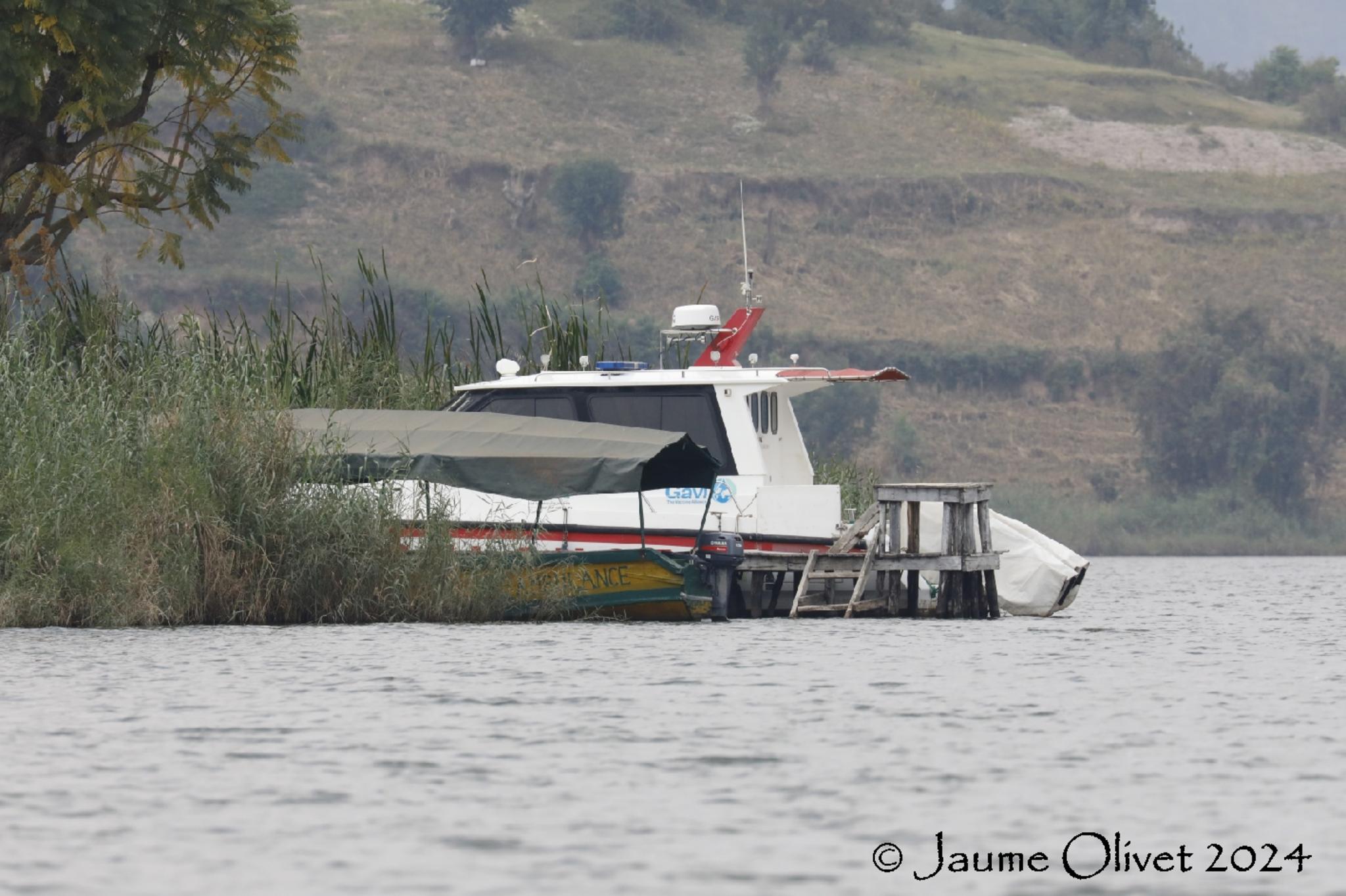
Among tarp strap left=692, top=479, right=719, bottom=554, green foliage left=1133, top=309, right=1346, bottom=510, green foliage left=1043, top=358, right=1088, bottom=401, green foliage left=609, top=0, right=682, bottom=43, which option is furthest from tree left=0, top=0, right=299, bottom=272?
green foliage left=609, top=0, right=682, bottom=43

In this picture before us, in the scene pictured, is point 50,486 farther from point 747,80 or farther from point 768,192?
point 747,80

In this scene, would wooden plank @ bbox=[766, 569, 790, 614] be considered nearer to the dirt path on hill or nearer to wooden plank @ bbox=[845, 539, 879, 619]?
wooden plank @ bbox=[845, 539, 879, 619]

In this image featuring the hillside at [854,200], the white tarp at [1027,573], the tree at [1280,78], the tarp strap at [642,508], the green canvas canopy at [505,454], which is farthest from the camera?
the tree at [1280,78]

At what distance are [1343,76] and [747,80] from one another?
37290mm

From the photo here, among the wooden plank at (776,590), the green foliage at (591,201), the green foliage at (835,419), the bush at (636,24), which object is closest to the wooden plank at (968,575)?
the wooden plank at (776,590)

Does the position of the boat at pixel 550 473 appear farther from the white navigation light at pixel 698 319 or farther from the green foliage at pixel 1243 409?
the green foliage at pixel 1243 409

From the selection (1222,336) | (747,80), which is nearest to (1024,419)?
(1222,336)

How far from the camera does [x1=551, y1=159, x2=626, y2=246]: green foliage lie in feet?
371

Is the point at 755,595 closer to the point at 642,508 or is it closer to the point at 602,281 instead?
the point at 642,508

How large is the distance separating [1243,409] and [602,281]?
99.9ft

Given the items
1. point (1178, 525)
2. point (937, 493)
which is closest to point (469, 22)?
point (1178, 525)

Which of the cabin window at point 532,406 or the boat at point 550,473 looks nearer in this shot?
the boat at point 550,473

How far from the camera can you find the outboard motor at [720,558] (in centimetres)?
2606

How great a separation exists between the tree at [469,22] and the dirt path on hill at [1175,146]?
2842 cm
